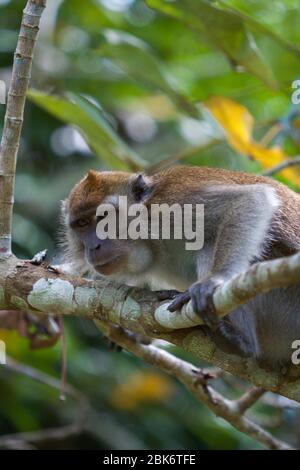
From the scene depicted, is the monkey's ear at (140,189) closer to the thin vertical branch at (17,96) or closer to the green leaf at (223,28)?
the thin vertical branch at (17,96)

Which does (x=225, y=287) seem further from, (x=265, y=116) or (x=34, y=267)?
(x=265, y=116)

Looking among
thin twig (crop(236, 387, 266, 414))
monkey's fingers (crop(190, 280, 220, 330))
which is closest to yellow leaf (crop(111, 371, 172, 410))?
thin twig (crop(236, 387, 266, 414))

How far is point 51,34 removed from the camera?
893cm

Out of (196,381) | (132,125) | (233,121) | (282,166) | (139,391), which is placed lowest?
(139,391)

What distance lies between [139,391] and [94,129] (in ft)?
10.1

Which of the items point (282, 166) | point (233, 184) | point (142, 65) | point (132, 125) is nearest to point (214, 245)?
point (233, 184)

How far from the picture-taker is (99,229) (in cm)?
473

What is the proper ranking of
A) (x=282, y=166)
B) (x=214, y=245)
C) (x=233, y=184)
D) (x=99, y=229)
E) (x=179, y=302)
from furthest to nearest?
(x=282, y=166) → (x=99, y=229) → (x=233, y=184) → (x=214, y=245) → (x=179, y=302)

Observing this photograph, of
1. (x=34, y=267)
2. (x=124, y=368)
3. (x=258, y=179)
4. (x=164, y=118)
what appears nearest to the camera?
(x=34, y=267)

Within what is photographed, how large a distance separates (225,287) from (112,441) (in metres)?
5.00

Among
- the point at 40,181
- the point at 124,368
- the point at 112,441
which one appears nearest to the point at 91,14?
the point at 40,181

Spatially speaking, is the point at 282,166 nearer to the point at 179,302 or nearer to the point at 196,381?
the point at 196,381

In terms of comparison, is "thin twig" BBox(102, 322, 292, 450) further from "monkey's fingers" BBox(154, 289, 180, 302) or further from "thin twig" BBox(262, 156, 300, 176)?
"thin twig" BBox(262, 156, 300, 176)

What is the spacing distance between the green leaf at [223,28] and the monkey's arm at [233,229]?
181 centimetres
